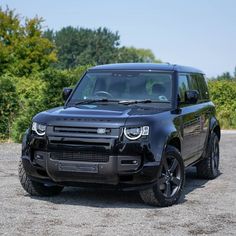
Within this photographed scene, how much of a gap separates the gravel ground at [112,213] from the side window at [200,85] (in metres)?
1.66

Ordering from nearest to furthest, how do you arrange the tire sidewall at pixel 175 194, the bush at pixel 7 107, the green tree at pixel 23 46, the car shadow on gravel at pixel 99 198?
1. the tire sidewall at pixel 175 194
2. the car shadow on gravel at pixel 99 198
3. the bush at pixel 7 107
4. the green tree at pixel 23 46

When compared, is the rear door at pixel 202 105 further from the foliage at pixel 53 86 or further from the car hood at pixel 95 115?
the foliage at pixel 53 86

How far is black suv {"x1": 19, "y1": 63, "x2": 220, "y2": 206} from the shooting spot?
6.82 metres

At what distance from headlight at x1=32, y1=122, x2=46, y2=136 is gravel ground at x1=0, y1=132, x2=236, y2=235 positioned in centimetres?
95

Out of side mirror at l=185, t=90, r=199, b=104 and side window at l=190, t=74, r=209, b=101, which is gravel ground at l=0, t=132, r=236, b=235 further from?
side window at l=190, t=74, r=209, b=101

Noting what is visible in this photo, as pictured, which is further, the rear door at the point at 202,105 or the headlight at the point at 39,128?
the rear door at the point at 202,105

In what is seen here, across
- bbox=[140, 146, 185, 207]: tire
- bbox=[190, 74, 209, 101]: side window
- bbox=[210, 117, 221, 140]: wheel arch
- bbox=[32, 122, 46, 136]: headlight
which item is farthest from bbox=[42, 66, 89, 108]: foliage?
bbox=[140, 146, 185, 207]: tire

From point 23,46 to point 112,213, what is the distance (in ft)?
119

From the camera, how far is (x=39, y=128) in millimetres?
7211

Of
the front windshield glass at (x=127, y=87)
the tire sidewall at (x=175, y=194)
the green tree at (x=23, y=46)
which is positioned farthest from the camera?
the green tree at (x=23, y=46)

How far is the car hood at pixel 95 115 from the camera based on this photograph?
688 cm

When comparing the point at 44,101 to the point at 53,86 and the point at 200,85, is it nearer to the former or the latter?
the point at 53,86

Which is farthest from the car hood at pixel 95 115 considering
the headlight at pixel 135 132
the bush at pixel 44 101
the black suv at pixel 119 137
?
the bush at pixel 44 101

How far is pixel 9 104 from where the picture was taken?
15.7 meters
